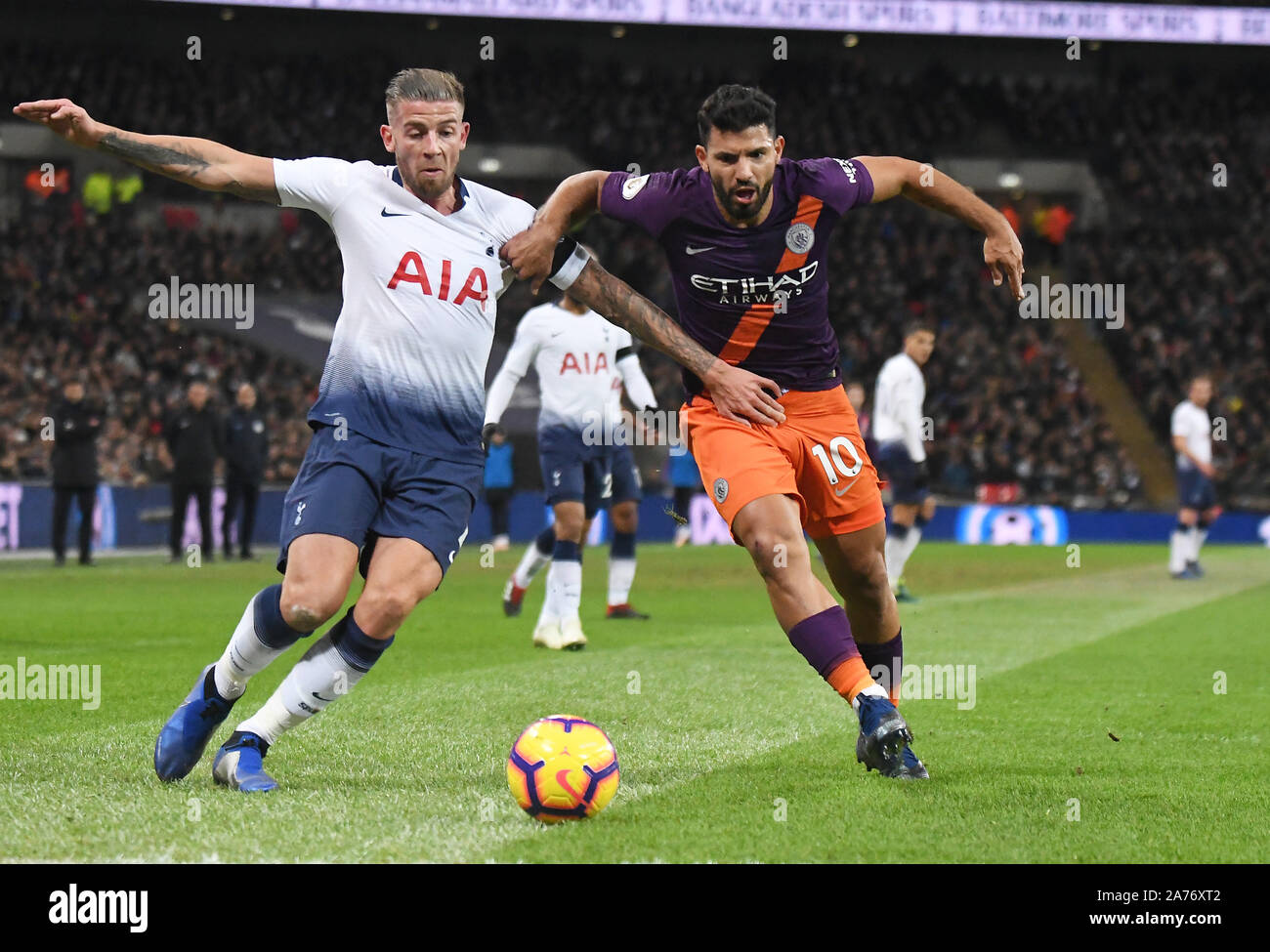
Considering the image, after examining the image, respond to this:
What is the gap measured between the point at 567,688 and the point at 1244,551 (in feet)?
62.1

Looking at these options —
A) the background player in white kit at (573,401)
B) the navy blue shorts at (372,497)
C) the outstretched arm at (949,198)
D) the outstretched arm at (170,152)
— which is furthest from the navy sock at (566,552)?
the outstretched arm at (170,152)

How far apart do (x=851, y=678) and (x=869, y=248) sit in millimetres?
28587

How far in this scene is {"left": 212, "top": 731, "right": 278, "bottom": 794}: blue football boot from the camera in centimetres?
500

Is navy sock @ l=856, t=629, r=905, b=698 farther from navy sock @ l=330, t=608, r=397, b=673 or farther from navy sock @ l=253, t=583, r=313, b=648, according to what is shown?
navy sock @ l=253, t=583, r=313, b=648

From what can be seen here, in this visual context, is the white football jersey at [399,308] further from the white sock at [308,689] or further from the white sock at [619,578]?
the white sock at [619,578]

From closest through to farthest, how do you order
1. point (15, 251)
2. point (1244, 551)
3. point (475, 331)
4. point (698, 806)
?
1. point (698, 806)
2. point (475, 331)
3. point (1244, 551)
4. point (15, 251)

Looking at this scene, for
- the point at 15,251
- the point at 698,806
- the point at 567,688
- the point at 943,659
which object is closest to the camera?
the point at 698,806

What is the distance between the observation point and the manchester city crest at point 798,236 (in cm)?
571

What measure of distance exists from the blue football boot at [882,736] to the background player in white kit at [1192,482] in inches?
524

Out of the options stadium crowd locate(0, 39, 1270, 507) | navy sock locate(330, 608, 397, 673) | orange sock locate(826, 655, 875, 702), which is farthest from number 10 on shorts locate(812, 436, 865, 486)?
stadium crowd locate(0, 39, 1270, 507)

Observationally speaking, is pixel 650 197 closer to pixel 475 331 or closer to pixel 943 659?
pixel 475 331

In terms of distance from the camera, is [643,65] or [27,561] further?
[643,65]
